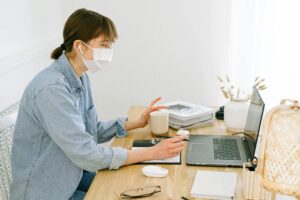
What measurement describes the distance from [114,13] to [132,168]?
1643 mm

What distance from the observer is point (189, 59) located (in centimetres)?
285

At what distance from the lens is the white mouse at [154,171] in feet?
4.49

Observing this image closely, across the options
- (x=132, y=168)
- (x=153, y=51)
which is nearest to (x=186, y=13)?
(x=153, y=51)

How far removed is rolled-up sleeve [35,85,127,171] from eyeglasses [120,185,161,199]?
0.20m

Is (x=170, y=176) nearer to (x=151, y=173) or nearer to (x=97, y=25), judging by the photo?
(x=151, y=173)

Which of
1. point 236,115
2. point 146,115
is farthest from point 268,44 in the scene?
point 146,115

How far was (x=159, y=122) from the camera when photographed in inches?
69.6

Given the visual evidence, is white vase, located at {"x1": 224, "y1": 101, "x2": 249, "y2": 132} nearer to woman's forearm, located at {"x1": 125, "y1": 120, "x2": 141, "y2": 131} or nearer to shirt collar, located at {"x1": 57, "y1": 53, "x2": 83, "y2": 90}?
woman's forearm, located at {"x1": 125, "y1": 120, "x2": 141, "y2": 131}

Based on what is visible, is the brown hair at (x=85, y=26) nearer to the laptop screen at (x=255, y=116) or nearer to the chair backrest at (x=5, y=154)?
the chair backrest at (x=5, y=154)

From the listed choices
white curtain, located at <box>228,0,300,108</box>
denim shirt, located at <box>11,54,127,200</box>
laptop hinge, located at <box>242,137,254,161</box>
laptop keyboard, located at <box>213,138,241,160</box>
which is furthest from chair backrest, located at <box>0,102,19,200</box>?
white curtain, located at <box>228,0,300,108</box>

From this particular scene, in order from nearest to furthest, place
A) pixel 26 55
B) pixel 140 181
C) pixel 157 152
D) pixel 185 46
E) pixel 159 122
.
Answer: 1. pixel 140 181
2. pixel 157 152
3. pixel 159 122
4. pixel 26 55
5. pixel 185 46

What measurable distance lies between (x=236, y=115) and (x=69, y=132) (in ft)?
2.57

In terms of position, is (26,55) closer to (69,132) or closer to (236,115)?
(69,132)

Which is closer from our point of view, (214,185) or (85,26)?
(214,185)
